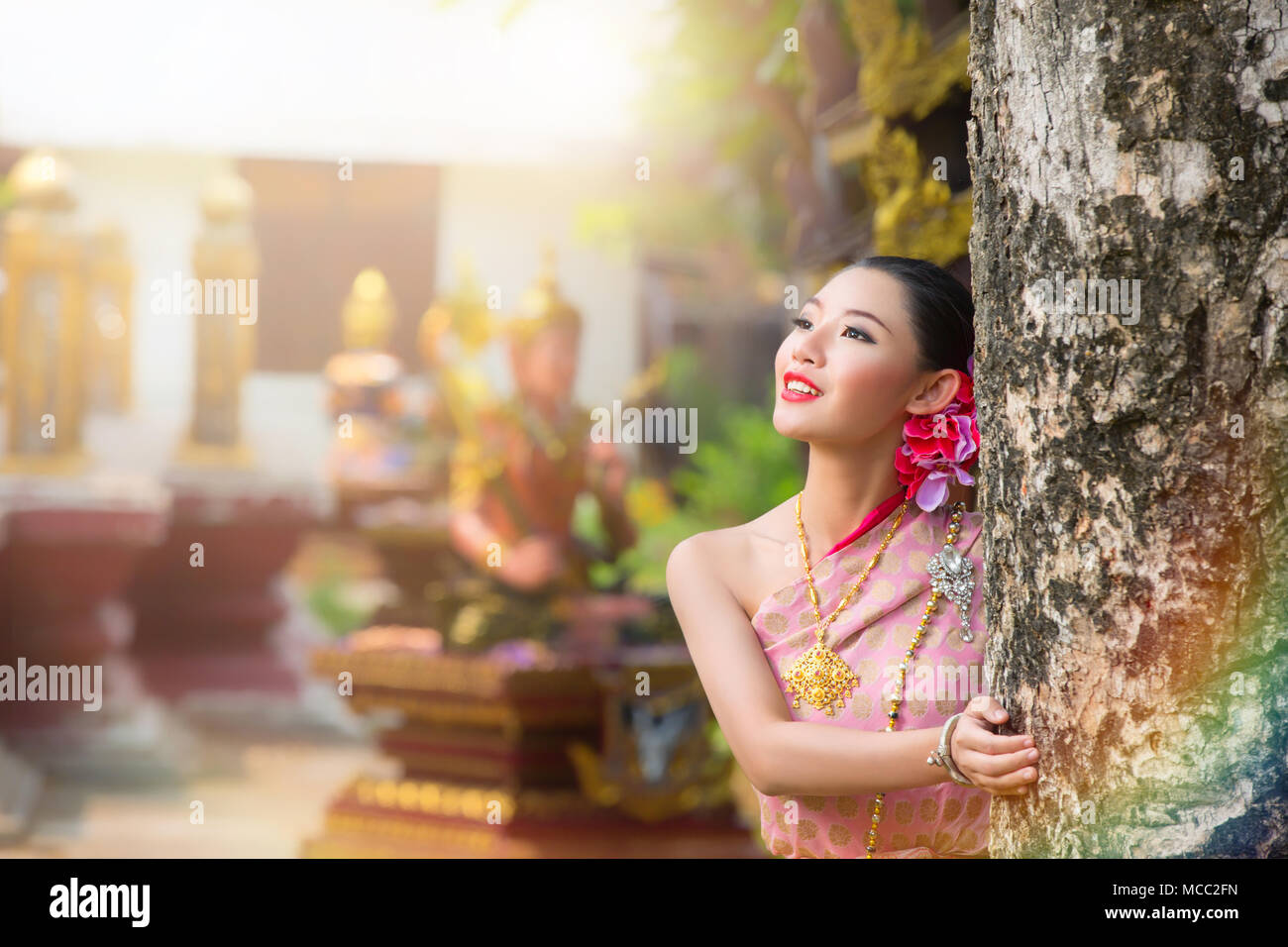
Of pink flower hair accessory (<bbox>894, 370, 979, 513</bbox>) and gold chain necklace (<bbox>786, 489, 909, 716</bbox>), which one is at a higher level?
pink flower hair accessory (<bbox>894, 370, 979, 513</bbox>)

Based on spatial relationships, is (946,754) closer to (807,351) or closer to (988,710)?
(988,710)

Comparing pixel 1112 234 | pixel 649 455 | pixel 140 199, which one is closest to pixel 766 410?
pixel 649 455

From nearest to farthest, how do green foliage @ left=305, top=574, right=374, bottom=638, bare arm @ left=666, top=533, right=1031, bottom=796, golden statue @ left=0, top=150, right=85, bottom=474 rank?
bare arm @ left=666, top=533, right=1031, bottom=796 < golden statue @ left=0, top=150, right=85, bottom=474 < green foliage @ left=305, top=574, right=374, bottom=638

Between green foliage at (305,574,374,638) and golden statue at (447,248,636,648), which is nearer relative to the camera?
golden statue at (447,248,636,648)

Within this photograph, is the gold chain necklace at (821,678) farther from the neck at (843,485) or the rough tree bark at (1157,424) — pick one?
the rough tree bark at (1157,424)

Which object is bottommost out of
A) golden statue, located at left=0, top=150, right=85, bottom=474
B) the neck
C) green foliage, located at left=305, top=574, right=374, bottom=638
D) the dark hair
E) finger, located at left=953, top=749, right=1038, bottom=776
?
green foliage, located at left=305, top=574, right=374, bottom=638

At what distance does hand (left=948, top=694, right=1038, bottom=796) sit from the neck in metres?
0.37

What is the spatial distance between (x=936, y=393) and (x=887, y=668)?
324mm

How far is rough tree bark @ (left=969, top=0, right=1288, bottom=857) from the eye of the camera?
42.7 inches

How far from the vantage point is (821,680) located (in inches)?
54.6

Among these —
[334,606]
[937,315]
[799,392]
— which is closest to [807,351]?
[799,392]

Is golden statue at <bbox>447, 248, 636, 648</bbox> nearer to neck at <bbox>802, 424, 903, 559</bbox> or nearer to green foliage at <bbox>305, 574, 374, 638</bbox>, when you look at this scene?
green foliage at <bbox>305, 574, 374, 638</bbox>

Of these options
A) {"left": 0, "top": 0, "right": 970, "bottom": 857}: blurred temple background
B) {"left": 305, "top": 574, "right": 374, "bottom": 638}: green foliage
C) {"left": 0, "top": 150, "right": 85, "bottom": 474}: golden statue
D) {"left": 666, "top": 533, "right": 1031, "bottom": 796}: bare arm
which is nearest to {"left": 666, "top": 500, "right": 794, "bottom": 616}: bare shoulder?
{"left": 666, "top": 533, "right": 1031, "bottom": 796}: bare arm
